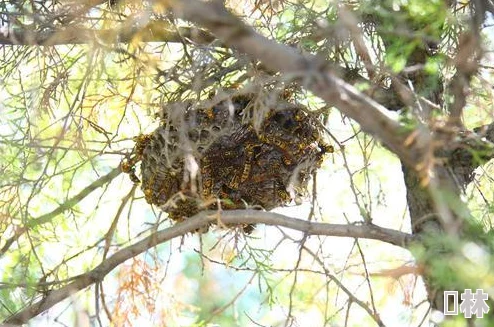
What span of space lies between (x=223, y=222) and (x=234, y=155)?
0.34 meters

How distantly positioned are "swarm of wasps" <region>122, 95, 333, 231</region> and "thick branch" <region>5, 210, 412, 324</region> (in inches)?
7.5

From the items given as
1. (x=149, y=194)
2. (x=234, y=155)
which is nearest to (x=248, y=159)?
(x=234, y=155)

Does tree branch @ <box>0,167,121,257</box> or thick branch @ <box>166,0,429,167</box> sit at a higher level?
tree branch @ <box>0,167,121,257</box>

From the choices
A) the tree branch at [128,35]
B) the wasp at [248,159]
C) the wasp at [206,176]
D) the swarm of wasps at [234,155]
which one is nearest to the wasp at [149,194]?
the swarm of wasps at [234,155]

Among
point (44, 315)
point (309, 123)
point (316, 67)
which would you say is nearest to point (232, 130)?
point (309, 123)

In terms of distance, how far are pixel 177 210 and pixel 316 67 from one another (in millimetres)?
1153

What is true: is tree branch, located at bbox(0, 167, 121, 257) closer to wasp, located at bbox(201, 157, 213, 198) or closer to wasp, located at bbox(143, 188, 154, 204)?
wasp, located at bbox(143, 188, 154, 204)

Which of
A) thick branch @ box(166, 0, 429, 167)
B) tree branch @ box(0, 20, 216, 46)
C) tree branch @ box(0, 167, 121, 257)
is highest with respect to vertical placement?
tree branch @ box(0, 20, 216, 46)

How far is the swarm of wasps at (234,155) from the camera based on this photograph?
253 centimetres

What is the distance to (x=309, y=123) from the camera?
261 cm

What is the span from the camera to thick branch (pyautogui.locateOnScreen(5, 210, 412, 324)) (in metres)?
2.20

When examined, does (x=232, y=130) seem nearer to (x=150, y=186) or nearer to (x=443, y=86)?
(x=150, y=186)

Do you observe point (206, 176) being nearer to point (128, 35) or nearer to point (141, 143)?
point (141, 143)

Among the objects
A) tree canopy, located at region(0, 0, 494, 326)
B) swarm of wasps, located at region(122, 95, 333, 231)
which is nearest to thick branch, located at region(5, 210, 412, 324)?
tree canopy, located at region(0, 0, 494, 326)
